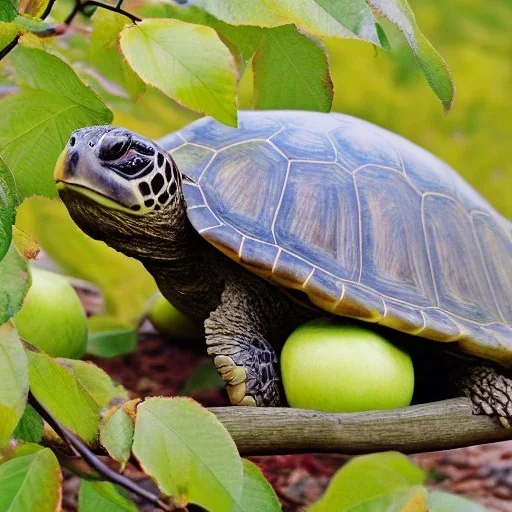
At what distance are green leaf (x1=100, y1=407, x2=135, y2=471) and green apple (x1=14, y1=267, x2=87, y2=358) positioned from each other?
234mm

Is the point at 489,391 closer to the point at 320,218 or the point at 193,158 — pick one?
the point at 320,218

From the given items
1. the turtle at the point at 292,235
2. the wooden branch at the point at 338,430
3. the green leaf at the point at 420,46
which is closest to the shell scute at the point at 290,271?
the turtle at the point at 292,235

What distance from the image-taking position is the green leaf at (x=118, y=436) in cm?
28

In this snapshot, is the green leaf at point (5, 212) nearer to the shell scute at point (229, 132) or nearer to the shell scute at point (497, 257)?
the shell scute at point (229, 132)

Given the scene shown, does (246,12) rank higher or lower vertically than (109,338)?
higher

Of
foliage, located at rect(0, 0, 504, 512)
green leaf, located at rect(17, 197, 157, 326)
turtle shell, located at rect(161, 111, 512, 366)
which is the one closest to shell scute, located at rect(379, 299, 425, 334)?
turtle shell, located at rect(161, 111, 512, 366)

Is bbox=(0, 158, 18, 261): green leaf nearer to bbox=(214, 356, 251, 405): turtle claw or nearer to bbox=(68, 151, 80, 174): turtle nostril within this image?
bbox=(68, 151, 80, 174): turtle nostril

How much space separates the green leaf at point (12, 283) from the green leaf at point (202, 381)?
456 mm

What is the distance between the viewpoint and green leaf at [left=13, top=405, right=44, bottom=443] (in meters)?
0.31

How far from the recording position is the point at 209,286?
0.62 m

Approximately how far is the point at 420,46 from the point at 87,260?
31.2 inches

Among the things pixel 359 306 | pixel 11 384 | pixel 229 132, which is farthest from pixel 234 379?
pixel 11 384

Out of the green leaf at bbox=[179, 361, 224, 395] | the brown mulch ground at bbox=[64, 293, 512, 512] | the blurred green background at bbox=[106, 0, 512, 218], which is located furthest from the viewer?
the blurred green background at bbox=[106, 0, 512, 218]

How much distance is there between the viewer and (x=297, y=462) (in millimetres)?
630
